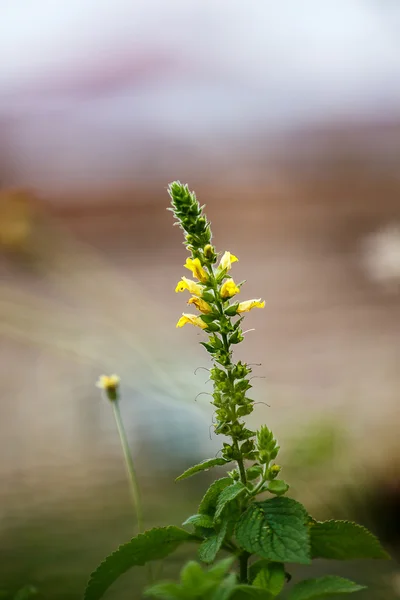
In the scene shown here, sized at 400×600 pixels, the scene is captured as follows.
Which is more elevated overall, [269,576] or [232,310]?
[232,310]

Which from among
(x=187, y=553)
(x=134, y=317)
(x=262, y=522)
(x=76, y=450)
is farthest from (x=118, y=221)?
(x=262, y=522)

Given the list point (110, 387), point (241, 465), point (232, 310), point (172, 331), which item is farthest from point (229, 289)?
point (172, 331)

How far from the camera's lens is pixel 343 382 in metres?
1.23

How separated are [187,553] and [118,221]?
1073 millimetres

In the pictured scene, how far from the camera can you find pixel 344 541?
426 mm

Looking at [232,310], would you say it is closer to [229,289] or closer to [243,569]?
[229,289]

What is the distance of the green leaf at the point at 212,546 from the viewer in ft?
1.31

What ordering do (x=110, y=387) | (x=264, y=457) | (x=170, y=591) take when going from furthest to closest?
1. (x=110, y=387)
2. (x=264, y=457)
3. (x=170, y=591)

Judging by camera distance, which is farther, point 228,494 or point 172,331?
point 172,331

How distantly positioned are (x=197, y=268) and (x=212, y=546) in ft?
0.60

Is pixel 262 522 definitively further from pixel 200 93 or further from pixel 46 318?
pixel 200 93

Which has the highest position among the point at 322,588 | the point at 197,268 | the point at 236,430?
the point at 197,268

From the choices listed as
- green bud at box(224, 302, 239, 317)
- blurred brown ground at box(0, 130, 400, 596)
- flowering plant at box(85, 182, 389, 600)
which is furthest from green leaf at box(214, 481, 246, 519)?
blurred brown ground at box(0, 130, 400, 596)

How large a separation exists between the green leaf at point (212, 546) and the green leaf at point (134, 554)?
3 centimetres
